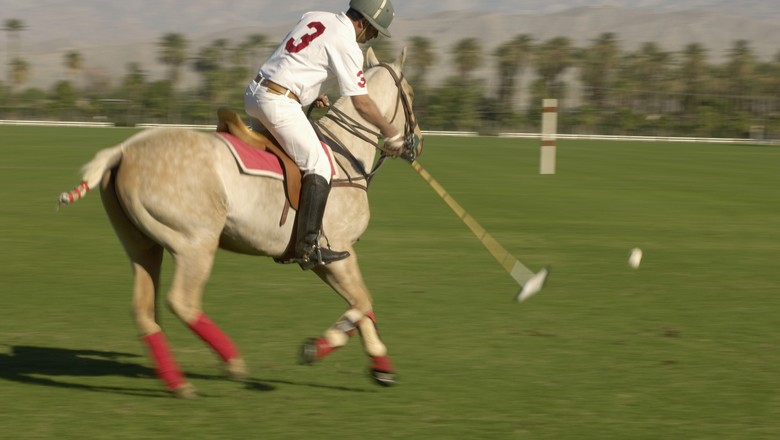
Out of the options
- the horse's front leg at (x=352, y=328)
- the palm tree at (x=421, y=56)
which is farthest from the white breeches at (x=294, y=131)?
the palm tree at (x=421, y=56)

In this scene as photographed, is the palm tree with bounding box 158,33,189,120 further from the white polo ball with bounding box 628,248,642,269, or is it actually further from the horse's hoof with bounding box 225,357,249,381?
the horse's hoof with bounding box 225,357,249,381

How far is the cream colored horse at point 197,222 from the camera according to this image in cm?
650

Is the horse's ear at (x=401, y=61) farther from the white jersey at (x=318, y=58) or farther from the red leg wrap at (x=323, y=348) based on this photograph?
the red leg wrap at (x=323, y=348)

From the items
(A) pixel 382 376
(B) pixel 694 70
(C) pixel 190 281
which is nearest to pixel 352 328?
(A) pixel 382 376

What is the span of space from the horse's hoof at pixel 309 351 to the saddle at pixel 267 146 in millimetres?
831

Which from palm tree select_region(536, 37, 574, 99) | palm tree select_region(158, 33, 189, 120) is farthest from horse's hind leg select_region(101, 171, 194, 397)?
palm tree select_region(536, 37, 574, 99)

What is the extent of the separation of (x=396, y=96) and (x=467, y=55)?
103 m

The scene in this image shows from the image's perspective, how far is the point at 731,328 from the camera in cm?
898

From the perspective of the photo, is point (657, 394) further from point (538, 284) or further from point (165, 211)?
point (165, 211)

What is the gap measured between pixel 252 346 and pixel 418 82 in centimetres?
8651

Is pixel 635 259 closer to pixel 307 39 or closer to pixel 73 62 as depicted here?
pixel 307 39

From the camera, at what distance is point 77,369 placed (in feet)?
24.1

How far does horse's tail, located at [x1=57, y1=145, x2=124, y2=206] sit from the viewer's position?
6.39m

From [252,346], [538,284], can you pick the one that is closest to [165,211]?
[252,346]
